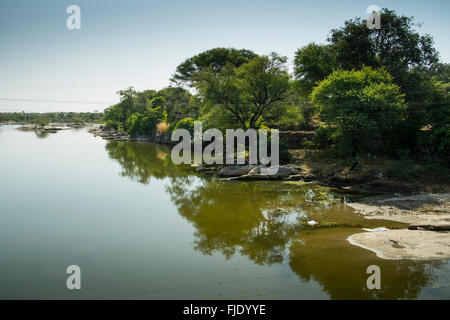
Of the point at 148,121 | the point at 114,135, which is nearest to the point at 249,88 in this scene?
the point at 148,121

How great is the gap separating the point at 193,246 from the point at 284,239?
11.7ft

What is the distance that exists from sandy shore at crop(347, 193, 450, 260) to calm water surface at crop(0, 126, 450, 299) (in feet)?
1.66

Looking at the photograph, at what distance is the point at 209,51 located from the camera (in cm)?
4759

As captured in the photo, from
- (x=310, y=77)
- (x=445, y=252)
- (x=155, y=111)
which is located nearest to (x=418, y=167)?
(x=445, y=252)

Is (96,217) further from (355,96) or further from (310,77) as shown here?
(310,77)

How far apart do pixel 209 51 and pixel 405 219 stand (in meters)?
41.0

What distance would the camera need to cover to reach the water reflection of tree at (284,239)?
8.49 metres

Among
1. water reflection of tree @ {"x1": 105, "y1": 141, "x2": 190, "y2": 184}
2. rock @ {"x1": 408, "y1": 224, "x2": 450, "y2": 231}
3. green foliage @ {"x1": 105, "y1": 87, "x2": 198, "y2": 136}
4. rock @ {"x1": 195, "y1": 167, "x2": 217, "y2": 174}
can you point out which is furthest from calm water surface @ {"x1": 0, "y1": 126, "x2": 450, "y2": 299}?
green foliage @ {"x1": 105, "y1": 87, "x2": 198, "y2": 136}

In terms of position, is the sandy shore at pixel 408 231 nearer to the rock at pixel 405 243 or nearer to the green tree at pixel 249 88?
the rock at pixel 405 243

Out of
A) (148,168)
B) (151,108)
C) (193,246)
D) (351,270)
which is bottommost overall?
(193,246)

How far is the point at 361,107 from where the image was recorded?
21.0 m

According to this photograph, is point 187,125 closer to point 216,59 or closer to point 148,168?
point 216,59

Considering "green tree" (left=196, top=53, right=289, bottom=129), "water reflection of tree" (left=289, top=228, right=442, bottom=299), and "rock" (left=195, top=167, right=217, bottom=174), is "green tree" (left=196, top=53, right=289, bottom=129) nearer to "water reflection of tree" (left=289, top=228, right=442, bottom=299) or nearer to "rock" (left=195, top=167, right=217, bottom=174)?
"rock" (left=195, top=167, right=217, bottom=174)

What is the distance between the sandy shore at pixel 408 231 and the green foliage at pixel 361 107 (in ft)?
20.7
